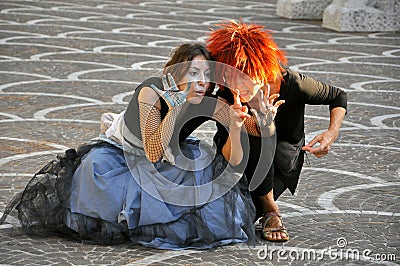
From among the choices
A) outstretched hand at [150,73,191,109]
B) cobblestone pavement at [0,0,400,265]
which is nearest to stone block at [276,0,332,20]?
cobblestone pavement at [0,0,400,265]

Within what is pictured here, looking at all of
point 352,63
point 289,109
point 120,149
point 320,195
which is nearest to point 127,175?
point 120,149

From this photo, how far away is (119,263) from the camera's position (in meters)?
4.05

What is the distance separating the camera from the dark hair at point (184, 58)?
431cm

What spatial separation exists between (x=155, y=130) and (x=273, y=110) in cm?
57

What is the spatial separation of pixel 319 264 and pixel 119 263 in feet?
3.01

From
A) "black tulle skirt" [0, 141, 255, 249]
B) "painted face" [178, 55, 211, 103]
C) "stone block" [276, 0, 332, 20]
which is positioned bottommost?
"stone block" [276, 0, 332, 20]

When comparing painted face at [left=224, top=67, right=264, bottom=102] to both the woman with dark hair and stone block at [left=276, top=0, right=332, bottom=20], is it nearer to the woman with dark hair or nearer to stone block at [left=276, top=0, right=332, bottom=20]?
the woman with dark hair

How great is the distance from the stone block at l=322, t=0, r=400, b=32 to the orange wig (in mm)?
9732

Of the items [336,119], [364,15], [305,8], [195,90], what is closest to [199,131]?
[336,119]

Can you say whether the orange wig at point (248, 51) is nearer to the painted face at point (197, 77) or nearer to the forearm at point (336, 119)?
the painted face at point (197, 77)

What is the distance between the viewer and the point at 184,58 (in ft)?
14.2

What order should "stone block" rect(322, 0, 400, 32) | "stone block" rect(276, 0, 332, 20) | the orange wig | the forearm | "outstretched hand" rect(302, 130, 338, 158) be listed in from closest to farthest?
the orange wig → "outstretched hand" rect(302, 130, 338, 158) → the forearm → "stone block" rect(322, 0, 400, 32) → "stone block" rect(276, 0, 332, 20)

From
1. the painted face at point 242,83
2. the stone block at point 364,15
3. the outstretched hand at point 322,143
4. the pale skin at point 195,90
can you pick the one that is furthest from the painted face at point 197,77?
the stone block at point 364,15

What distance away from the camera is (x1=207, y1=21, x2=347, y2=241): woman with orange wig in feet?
14.0
